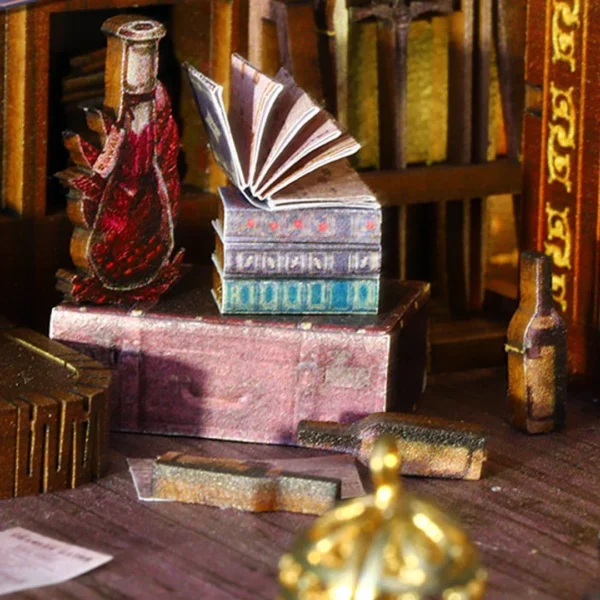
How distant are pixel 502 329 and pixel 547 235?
0.29 m

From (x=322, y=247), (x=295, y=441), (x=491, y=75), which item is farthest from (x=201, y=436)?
(x=491, y=75)

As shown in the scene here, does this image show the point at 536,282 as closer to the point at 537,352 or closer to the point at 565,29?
the point at 537,352

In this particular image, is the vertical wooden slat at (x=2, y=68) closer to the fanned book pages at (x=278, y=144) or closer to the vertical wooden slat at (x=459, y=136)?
the fanned book pages at (x=278, y=144)

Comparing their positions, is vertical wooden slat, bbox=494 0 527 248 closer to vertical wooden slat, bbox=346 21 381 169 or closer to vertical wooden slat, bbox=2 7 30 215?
vertical wooden slat, bbox=346 21 381 169

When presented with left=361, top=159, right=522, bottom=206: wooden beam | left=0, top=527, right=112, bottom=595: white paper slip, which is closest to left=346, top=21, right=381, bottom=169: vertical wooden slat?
left=361, top=159, right=522, bottom=206: wooden beam

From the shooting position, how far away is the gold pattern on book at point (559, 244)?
3508mm

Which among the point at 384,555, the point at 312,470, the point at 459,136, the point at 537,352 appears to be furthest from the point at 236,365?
the point at 384,555

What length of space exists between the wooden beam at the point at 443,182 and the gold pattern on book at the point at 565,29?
39 cm

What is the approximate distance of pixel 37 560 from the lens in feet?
8.29

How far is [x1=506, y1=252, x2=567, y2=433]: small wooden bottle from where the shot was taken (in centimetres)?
312

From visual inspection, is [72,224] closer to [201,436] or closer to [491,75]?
[201,436]

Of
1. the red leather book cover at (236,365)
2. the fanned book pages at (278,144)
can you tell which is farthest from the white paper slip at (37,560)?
the fanned book pages at (278,144)

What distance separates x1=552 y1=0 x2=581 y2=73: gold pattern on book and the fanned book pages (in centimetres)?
59

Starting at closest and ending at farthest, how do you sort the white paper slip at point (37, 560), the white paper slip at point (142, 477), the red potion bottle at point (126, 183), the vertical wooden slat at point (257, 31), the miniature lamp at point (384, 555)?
the miniature lamp at point (384, 555) → the white paper slip at point (37, 560) → the white paper slip at point (142, 477) → the red potion bottle at point (126, 183) → the vertical wooden slat at point (257, 31)
